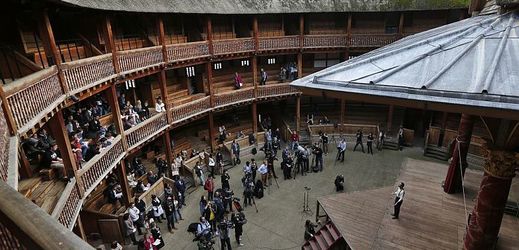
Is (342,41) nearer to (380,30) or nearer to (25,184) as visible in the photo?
(380,30)

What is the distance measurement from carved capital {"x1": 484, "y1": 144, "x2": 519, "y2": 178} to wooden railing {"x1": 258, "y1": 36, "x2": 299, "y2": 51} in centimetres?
1941

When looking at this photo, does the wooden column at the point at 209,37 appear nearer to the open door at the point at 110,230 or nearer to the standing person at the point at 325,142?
the standing person at the point at 325,142

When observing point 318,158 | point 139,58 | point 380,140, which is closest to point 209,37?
point 139,58

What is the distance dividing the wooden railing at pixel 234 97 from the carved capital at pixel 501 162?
18325mm

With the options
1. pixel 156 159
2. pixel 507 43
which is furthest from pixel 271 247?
pixel 507 43

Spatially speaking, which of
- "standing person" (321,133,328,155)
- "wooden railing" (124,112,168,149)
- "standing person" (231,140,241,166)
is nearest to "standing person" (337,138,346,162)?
"standing person" (321,133,328,155)

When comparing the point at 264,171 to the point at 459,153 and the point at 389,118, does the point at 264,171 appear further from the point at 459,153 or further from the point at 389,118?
the point at 389,118

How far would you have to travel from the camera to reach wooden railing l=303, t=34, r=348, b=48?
26.3 meters

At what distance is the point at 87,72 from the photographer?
13578mm

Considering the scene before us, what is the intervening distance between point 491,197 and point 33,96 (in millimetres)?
12847

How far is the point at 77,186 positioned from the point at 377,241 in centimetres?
1124

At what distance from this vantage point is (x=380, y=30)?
27.9 meters

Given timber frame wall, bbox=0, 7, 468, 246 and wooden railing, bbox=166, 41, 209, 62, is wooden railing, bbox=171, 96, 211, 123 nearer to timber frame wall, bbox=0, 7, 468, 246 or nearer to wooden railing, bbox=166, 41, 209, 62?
timber frame wall, bbox=0, 7, 468, 246

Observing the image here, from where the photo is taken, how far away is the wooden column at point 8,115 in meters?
7.82
